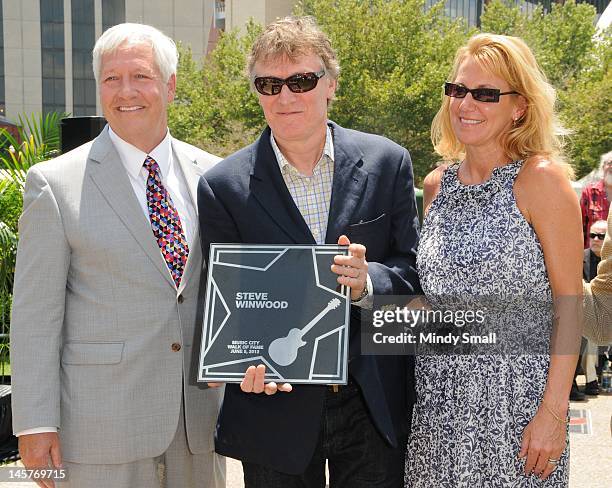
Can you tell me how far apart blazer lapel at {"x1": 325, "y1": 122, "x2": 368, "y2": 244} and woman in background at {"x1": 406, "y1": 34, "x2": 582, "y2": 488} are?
1.23 ft

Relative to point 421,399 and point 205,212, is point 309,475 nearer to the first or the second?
point 421,399

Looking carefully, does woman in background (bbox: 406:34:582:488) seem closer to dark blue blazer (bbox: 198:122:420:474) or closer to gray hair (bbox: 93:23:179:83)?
dark blue blazer (bbox: 198:122:420:474)

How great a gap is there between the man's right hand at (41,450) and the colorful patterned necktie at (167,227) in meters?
0.81

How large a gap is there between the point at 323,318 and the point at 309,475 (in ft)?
2.32

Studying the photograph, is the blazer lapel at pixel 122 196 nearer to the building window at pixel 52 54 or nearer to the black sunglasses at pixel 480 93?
the black sunglasses at pixel 480 93

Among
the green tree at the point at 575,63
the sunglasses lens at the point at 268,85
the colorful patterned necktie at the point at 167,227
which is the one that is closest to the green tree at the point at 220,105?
the green tree at the point at 575,63

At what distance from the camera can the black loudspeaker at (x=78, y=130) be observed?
6.60 m

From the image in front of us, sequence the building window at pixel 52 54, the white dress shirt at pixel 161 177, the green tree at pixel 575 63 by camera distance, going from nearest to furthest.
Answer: the white dress shirt at pixel 161 177, the green tree at pixel 575 63, the building window at pixel 52 54

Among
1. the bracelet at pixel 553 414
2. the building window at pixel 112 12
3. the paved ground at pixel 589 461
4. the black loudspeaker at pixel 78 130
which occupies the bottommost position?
the paved ground at pixel 589 461

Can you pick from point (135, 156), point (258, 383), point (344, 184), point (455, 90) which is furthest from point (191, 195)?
point (455, 90)

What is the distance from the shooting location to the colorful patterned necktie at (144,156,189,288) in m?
3.48

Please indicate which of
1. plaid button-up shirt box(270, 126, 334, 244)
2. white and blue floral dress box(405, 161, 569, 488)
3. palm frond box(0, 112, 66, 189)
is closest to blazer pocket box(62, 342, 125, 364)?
plaid button-up shirt box(270, 126, 334, 244)

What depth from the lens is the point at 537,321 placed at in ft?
10.6

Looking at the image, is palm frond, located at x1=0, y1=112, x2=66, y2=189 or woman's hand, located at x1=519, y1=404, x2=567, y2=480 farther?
palm frond, located at x1=0, y1=112, x2=66, y2=189
